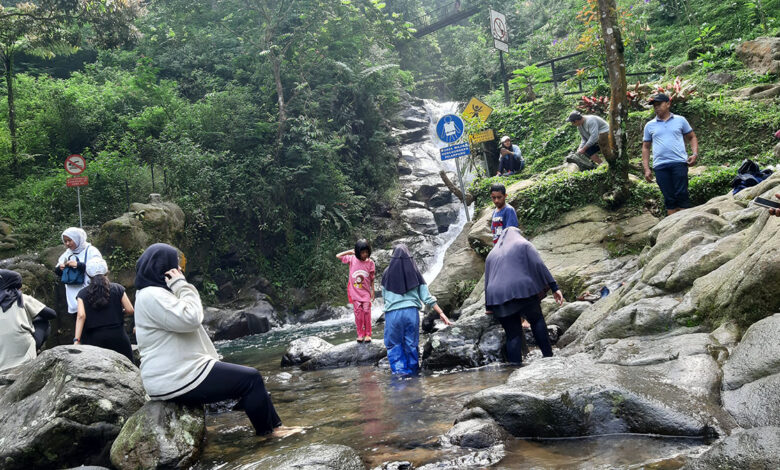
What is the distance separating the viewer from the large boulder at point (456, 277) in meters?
11.5

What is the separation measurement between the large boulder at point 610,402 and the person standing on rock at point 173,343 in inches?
78.3

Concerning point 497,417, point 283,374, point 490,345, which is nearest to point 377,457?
point 497,417

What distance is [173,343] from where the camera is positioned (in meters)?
4.21

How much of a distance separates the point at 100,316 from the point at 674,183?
779 cm

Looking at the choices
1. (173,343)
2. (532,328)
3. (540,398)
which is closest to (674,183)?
(532,328)

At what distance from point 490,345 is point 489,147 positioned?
11.0 m

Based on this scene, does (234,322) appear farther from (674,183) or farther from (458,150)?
(674,183)

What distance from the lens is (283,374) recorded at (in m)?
8.30

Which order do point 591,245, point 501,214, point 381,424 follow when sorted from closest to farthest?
point 381,424 < point 501,214 < point 591,245

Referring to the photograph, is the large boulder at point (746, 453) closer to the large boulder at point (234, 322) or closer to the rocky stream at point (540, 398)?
the rocky stream at point (540, 398)

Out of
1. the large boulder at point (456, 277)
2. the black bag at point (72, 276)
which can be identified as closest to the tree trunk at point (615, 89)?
the large boulder at point (456, 277)

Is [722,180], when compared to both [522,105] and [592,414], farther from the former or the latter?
[522,105]

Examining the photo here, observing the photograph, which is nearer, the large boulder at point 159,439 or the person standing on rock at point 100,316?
the large boulder at point 159,439

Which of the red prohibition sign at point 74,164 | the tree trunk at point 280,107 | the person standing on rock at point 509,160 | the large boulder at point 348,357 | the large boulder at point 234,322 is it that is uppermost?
the tree trunk at point 280,107
